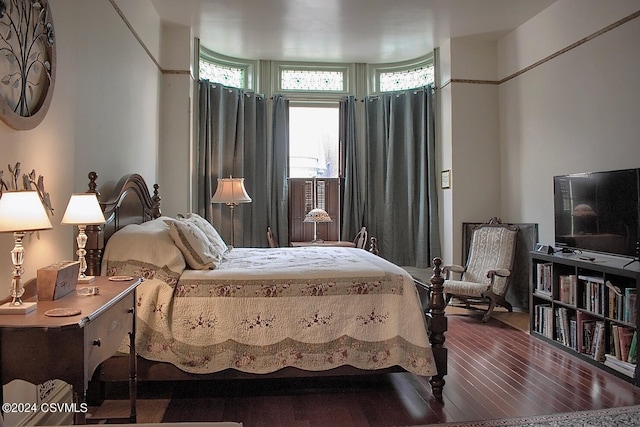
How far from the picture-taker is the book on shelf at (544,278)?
3811 millimetres

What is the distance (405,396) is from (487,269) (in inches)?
98.5

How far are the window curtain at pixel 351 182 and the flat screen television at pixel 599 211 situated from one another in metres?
2.53

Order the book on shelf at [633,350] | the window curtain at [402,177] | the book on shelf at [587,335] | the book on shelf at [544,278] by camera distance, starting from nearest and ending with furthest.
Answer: the book on shelf at [633,350] → the book on shelf at [587,335] → the book on shelf at [544,278] → the window curtain at [402,177]

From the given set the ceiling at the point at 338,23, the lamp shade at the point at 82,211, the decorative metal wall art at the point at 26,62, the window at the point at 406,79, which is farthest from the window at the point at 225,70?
the lamp shade at the point at 82,211

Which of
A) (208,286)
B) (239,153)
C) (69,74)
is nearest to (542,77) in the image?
(239,153)

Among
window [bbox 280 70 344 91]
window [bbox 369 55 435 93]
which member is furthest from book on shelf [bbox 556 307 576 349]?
window [bbox 280 70 344 91]

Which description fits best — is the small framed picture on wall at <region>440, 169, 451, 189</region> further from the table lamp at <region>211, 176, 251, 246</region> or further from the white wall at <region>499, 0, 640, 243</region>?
the table lamp at <region>211, 176, 251, 246</region>

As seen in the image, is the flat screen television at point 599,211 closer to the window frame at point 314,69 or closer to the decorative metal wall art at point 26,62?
the window frame at point 314,69

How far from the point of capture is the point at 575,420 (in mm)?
2342

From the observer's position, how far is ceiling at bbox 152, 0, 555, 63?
438 centimetres

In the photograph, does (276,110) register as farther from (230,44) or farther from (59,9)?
(59,9)

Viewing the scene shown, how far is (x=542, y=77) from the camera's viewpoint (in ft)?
14.8

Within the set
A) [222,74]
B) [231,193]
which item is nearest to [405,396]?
[231,193]

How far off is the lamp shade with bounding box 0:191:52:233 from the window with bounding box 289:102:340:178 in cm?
449
